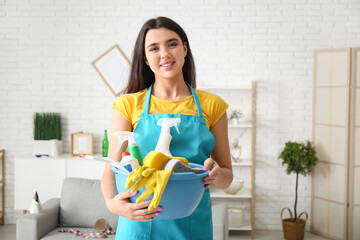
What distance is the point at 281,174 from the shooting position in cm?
570

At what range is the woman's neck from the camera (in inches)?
61.6

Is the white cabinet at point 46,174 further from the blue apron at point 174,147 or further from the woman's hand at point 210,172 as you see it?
the woman's hand at point 210,172

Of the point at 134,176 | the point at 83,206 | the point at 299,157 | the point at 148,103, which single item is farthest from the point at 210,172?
the point at 299,157

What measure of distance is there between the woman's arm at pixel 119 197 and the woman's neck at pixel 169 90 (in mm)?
157

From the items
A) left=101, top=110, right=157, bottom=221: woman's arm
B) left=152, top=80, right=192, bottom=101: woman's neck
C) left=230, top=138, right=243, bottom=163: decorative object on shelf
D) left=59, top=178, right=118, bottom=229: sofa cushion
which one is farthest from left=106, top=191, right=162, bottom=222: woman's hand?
left=230, top=138, right=243, bottom=163: decorative object on shelf

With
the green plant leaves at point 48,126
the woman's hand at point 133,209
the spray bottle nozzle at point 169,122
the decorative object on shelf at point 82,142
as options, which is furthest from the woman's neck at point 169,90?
the green plant leaves at point 48,126

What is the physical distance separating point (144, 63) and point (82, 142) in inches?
167

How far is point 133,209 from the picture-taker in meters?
1.25

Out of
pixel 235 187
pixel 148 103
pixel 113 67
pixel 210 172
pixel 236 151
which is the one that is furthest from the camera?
pixel 113 67

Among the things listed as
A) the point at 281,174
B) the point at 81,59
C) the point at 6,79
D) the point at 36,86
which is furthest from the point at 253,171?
the point at 6,79

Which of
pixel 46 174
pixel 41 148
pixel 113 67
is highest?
pixel 113 67

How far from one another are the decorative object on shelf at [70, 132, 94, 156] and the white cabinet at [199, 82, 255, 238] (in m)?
1.60

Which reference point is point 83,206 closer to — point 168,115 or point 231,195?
point 231,195

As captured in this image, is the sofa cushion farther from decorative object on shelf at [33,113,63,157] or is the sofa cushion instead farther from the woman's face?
the woman's face
